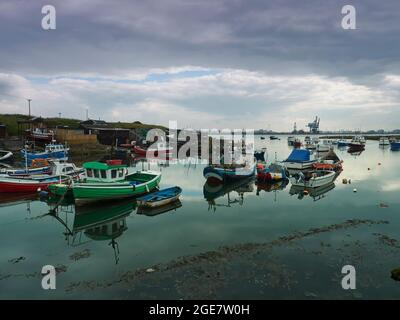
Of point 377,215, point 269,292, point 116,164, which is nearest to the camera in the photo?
point 269,292

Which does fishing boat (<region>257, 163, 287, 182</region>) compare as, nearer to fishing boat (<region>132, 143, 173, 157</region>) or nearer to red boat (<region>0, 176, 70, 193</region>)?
red boat (<region>0, 176, 70, 193</region>)

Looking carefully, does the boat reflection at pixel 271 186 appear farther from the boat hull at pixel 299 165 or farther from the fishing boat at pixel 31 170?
the fishing boat at pixel 31 170

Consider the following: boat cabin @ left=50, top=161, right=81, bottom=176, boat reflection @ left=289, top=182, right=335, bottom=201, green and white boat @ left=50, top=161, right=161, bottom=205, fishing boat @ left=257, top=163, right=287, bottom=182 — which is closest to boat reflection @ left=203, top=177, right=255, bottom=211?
fishing boat @ left=257, top=163, right=287, bottom=182

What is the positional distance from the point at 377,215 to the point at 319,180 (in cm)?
1099

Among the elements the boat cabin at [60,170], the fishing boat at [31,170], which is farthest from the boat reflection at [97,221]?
the fishing boat at [31,170]

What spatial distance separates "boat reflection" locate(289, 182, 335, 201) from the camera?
31744 millimetres

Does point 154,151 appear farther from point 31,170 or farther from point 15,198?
point 15,198

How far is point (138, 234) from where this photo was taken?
20.1m

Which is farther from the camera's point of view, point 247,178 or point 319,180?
point 247,178

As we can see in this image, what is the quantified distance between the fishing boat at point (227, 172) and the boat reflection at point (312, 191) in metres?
6.47

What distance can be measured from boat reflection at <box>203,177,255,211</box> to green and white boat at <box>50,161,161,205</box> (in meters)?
7.01

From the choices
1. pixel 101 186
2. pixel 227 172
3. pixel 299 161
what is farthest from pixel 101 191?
pixel 299 161
